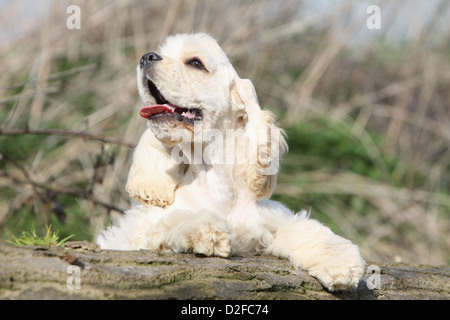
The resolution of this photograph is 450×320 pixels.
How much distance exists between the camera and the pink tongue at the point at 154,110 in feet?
11.1

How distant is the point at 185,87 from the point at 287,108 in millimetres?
4862

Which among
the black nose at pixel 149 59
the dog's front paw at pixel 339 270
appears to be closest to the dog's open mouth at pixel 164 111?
the black nose at pixel 149 59

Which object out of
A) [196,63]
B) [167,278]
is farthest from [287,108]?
[167,278]

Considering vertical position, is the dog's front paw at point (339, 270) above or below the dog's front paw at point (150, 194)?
below

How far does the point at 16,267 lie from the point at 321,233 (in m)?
1.62

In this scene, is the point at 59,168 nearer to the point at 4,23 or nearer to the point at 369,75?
the point at 4,23

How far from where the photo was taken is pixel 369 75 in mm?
9594

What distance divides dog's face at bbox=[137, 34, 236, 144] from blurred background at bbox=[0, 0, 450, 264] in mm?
1900

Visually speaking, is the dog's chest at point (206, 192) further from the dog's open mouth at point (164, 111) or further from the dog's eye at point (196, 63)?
the dog's eye at point (196, 63)

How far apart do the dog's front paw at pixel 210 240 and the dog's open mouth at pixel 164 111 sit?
68 centimetres

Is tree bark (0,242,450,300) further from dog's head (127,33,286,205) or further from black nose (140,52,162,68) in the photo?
black nose (140,52,162,68)

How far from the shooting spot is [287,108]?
26.9ft

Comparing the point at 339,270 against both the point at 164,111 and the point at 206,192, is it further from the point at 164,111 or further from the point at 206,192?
the point at 164,111

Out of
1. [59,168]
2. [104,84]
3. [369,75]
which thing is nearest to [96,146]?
[59,168]
